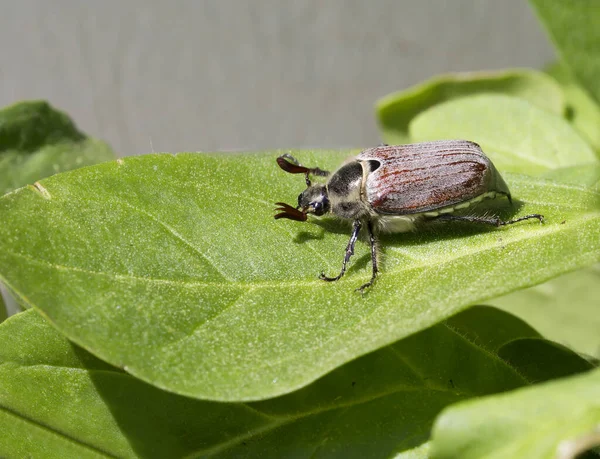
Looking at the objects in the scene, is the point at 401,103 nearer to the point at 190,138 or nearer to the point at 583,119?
the point at 583,119

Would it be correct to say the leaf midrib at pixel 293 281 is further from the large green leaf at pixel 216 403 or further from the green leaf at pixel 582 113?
the green leaf at pixel 582 113

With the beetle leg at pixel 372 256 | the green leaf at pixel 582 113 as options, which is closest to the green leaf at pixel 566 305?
the green leaf at pixel 582 113

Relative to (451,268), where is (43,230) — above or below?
above

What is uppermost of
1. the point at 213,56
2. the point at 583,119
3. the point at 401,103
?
the point at 213,56

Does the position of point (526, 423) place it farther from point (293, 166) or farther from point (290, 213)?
point (293, 166)

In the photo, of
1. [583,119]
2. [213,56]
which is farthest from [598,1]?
[213,56]

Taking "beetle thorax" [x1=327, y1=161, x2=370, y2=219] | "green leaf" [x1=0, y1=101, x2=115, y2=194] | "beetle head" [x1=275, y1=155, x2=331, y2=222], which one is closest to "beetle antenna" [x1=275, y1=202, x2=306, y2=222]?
"beetle head" [x1=275, y1=155, x2=331, y2=222]
